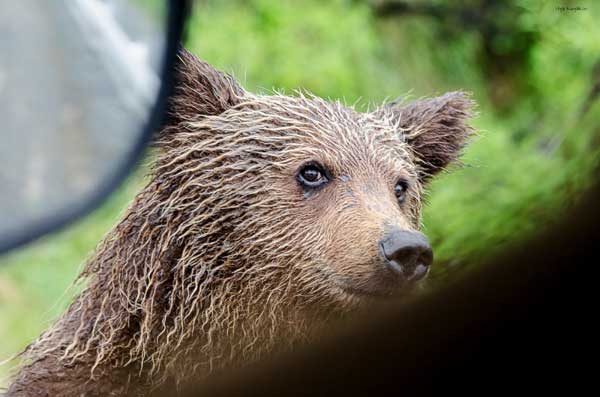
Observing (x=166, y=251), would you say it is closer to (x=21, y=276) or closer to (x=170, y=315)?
(x=170, y=315)

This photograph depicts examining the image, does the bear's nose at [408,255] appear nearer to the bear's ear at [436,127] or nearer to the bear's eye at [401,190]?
the bear's eye at [401,190]

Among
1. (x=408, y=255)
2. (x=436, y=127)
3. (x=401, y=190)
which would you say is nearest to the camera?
(x=408, y=255)

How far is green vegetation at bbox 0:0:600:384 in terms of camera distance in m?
5.29

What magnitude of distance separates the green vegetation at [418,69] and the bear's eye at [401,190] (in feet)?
5.24

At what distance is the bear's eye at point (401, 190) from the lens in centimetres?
272

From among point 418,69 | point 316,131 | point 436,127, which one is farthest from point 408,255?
point 418,69

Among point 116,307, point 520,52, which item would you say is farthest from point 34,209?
point 520,52

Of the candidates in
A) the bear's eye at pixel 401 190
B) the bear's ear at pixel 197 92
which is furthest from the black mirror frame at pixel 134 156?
the bear's eye at pixel 401 190

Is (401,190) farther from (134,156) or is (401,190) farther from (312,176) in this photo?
(134,156)

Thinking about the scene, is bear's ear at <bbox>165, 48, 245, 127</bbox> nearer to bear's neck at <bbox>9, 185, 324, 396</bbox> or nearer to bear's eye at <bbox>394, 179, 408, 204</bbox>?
bear's neck at <bbox>9, 185, 324, 396</bbox>

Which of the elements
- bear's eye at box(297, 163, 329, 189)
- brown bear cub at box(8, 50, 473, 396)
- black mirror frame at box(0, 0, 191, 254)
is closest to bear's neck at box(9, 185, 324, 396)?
brown bear cub at box(8, 50, 473, 396)

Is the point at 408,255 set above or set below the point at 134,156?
below

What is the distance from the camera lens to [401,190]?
2.75m

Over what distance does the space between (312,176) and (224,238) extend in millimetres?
312
